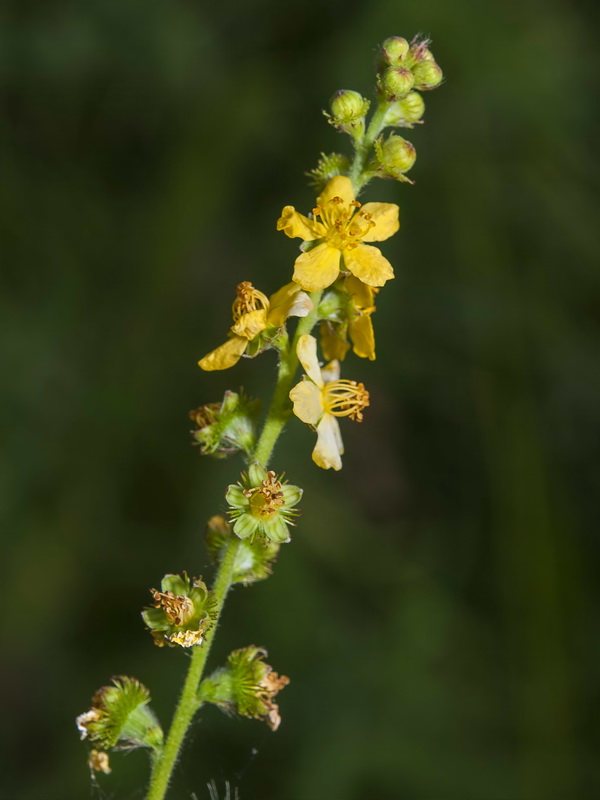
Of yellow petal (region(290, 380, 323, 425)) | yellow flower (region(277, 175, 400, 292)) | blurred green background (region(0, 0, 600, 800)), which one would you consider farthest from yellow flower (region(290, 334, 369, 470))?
blurred green background (region(0, 0, 600, 800))

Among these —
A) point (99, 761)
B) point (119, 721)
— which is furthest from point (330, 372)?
point (99, 761)

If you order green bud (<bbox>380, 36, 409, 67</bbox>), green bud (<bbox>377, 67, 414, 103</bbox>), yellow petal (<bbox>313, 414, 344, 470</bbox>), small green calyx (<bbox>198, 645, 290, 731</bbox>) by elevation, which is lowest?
small green calyx (<bbox>198, 645, 290, 731</bbox>)

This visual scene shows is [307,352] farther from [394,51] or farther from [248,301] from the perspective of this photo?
[394,51]

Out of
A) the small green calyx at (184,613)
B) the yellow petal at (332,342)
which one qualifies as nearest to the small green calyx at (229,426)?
the yellow petal at (332,342)

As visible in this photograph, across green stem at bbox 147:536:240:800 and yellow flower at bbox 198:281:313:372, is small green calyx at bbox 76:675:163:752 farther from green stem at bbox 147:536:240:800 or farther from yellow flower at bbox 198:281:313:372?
yellow flower at bbox 198:281:313:372

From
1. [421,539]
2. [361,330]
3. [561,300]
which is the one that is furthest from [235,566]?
[561,300]

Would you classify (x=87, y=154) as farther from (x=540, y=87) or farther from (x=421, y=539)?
(x=421, y=539)
